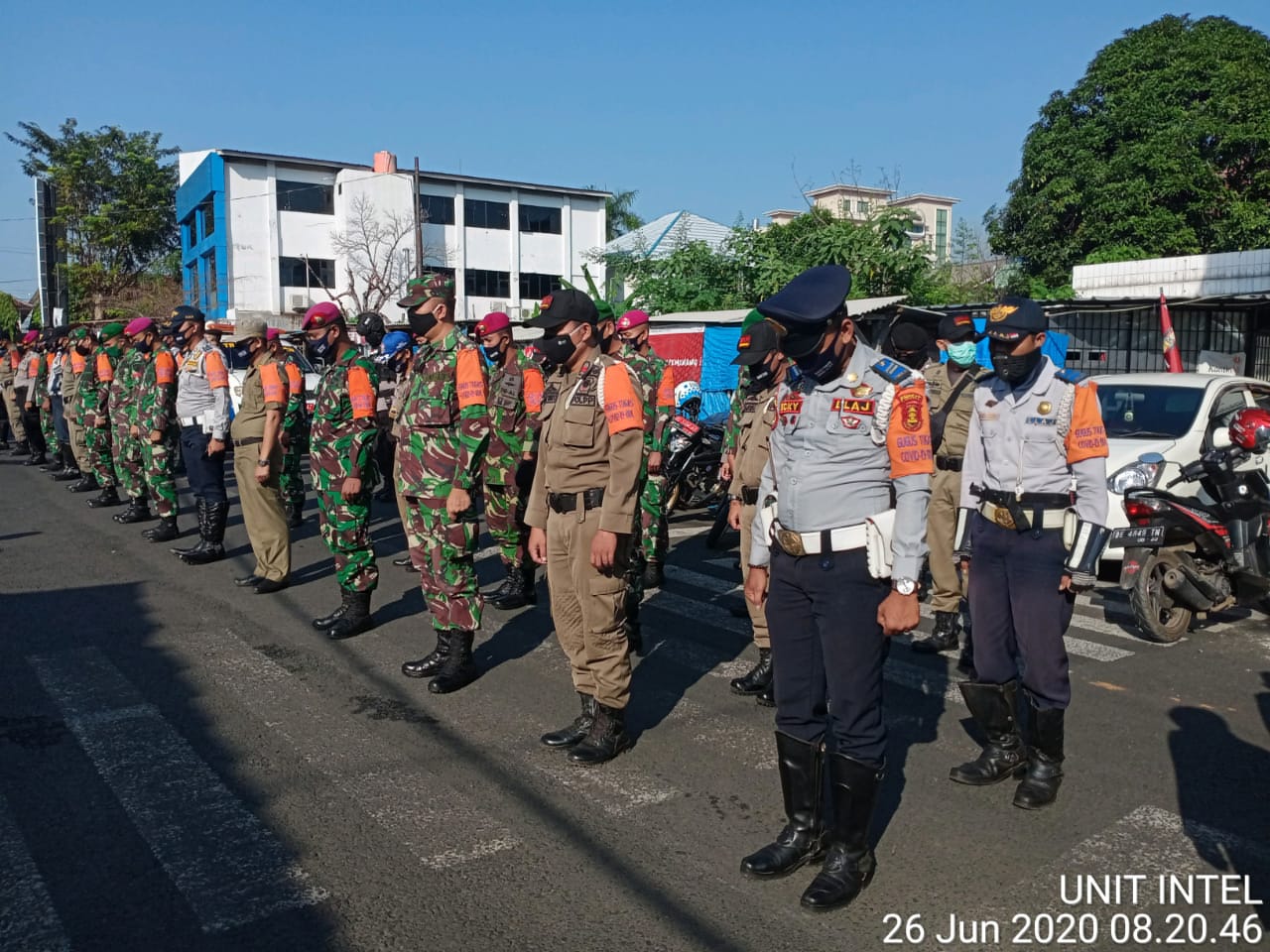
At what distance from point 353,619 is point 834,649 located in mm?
4259

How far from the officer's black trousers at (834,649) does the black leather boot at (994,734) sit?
115 centimetres

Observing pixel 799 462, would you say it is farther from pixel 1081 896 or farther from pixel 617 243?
pixel 617 243

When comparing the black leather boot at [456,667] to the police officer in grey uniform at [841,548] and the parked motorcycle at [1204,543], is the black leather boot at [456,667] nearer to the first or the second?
the police officer in grey uniform at [841,548]

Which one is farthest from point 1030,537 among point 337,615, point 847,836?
point 337,615

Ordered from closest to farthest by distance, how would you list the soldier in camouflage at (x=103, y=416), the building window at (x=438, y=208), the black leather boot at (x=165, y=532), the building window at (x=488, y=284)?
the black leather boot at (x=165, y=532), the soldier in camouflage at (x=103, y=416), the building window at (x=438, y=208), the building window at (x=488, y=284)

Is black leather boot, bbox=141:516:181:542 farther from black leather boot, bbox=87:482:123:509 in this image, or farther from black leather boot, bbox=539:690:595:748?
black leather boot, bbox=539:690:595:748

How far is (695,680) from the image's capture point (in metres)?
6.08

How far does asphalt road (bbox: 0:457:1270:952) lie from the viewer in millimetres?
3445

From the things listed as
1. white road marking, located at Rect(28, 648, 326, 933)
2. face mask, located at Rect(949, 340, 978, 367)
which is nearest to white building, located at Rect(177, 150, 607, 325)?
face mask, located at Rect(949, 340, 978, 367)

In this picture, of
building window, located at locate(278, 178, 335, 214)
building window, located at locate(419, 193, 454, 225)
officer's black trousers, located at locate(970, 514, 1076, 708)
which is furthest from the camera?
building window, located at locate(419, 193, 454, 225)

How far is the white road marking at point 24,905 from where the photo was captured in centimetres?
331

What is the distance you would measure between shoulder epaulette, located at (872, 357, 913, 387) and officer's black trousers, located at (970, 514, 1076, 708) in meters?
1.19

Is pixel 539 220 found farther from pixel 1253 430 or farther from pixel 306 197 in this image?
pixel 1253 430

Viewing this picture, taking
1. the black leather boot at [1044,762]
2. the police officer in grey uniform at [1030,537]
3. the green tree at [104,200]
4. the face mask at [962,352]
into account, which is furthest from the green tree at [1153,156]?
the green tree at [104,200]
